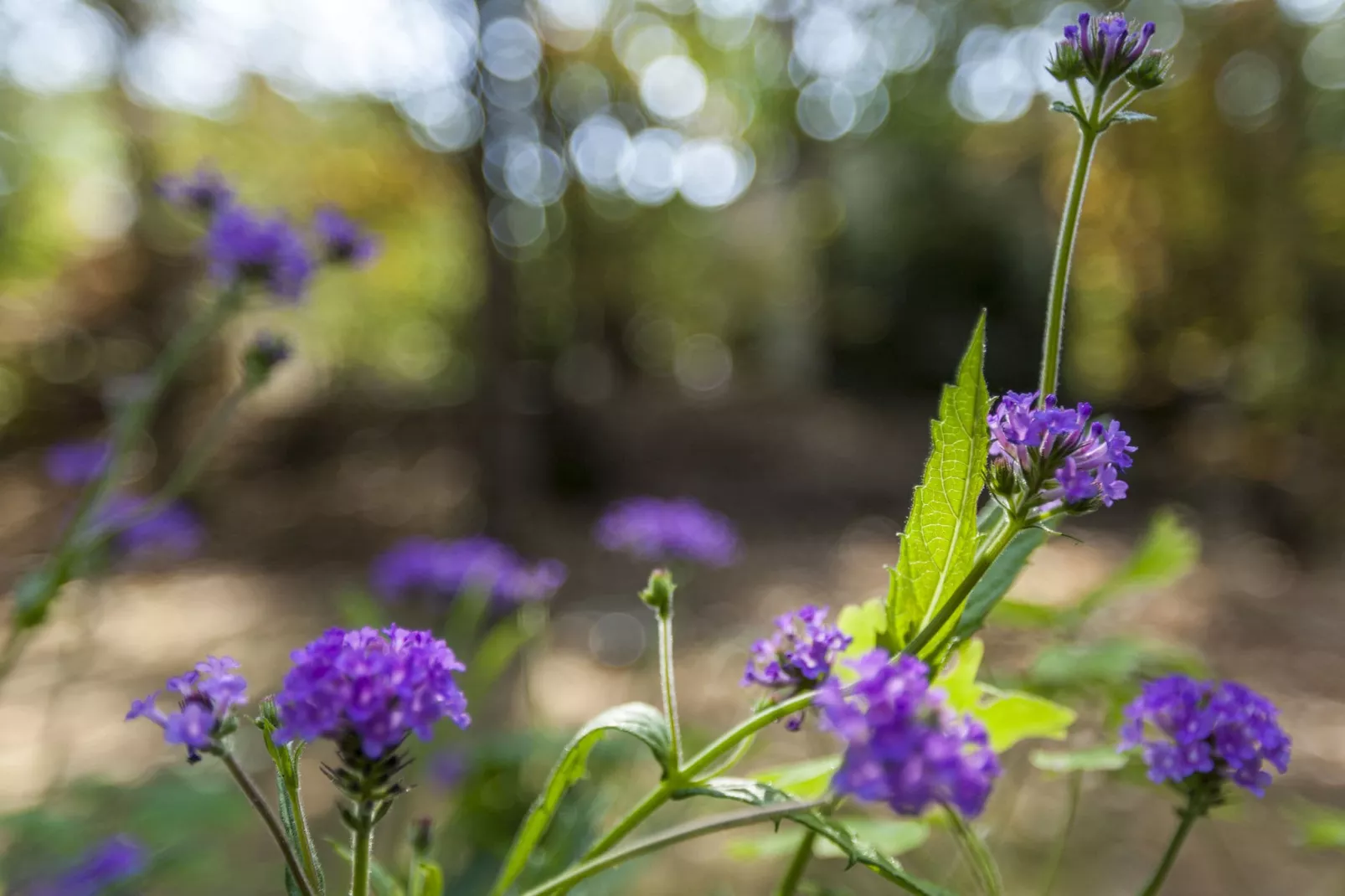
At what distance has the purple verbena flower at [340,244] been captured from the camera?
6.06 ft

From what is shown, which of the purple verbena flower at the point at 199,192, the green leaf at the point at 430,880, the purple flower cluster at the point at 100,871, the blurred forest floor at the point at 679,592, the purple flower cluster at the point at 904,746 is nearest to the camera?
the purple flower cluster at the point at 904,746

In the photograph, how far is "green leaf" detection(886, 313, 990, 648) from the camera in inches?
29.8

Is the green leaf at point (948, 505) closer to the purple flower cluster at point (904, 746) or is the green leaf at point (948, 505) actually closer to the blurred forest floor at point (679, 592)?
the purple flower cluster at point (904, 746)

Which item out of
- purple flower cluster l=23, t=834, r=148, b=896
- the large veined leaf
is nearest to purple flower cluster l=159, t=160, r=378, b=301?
purple flower cluster l=23, t=834, r=148, b=896

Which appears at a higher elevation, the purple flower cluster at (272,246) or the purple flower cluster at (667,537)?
the purple flower cluster at (272,246)

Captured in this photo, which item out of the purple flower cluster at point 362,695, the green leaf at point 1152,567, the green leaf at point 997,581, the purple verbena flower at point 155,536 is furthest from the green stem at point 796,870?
the purple verbena flower at point 155,536

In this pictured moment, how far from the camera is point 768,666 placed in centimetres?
85

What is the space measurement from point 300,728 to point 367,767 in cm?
7

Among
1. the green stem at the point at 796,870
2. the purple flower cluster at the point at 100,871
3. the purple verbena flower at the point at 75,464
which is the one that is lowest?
the purple flower cluster at the point at 100,871

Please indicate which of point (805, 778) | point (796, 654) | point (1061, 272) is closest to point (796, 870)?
point (805, 778)

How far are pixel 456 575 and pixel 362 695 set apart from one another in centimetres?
188

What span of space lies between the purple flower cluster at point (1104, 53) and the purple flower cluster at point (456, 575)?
1578 mm

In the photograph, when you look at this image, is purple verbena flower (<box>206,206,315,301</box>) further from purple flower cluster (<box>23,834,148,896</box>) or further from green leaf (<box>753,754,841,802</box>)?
green leaf (<box>753,754,841,802</box>)

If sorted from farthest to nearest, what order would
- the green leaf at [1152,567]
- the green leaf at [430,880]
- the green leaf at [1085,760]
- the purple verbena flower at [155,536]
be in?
the purple verbena flower at [155,536]
the green leaf at [1152,567]
the green leaf at [1085,760]
the green leaf at [430,880]
